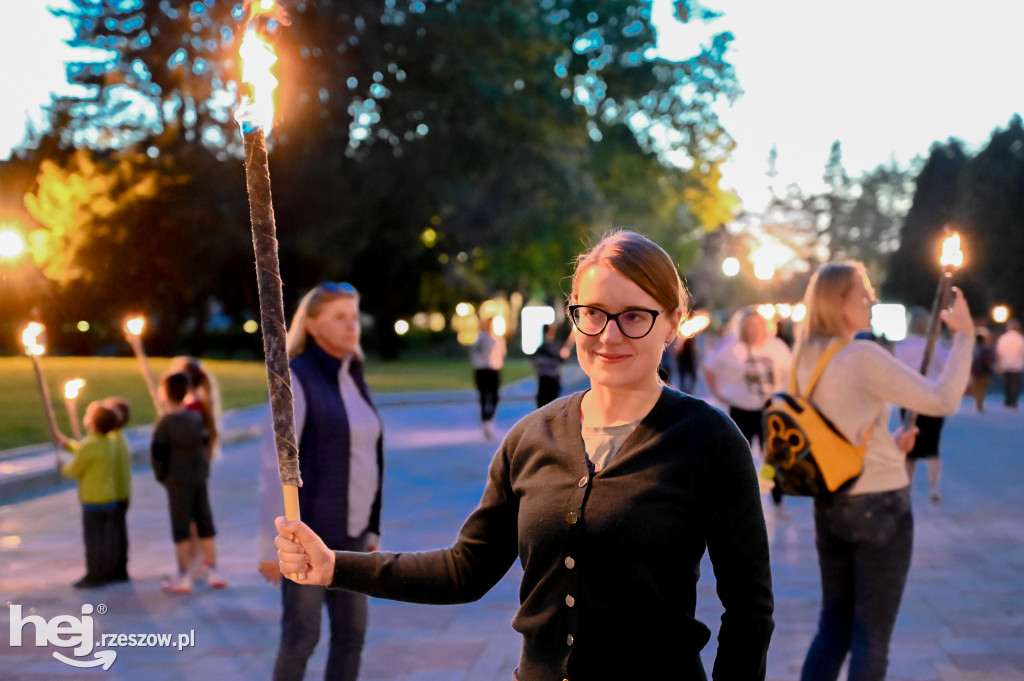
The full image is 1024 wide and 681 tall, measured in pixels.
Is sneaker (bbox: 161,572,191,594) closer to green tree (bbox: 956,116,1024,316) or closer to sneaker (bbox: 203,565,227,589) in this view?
sneaker (bbox: 203,565,227,589)

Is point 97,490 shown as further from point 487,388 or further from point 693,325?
point 487,388

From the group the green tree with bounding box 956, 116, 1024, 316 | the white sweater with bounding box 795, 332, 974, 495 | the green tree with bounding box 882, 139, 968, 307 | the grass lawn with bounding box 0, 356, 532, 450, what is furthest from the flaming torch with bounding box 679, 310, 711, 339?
the green tree with bounding box 882, 139, 968, 307

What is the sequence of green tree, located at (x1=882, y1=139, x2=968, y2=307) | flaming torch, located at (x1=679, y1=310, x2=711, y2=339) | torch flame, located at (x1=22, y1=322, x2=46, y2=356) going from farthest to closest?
green tree, located at (x1=882, y1=139, x2=968, y2=307), flaming torch, located at (x1=679, y1=310, x2=711, y2=339), torch flame, located at (x1=22, y1=322, x2=46, y2=356)

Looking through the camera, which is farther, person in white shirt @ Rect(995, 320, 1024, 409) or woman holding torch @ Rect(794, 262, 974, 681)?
person in white shirt @ Rect(995, 320, 1024, 409)

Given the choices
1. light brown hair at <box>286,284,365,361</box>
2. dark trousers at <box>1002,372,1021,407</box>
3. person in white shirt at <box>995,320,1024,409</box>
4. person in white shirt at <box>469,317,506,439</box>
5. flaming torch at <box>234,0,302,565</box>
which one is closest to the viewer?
flaming torch at <box>234,0,302,565</box>

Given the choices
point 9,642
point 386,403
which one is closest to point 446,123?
point 386,403

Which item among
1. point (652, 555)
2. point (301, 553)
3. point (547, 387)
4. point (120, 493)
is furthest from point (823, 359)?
point (547, 387)

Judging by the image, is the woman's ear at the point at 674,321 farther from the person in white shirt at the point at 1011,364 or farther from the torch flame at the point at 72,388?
the person in white shirt at the point at 1011,364

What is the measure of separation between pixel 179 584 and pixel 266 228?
6.39 metres

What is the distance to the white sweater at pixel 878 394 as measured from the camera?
4074 millimetres

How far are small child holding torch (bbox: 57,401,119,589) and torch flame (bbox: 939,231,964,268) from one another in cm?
619

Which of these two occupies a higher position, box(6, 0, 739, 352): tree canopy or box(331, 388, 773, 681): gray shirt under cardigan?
box(6, 0, 739, 352): tree canopy

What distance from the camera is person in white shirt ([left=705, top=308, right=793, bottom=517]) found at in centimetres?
1039

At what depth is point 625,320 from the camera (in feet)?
8.30
